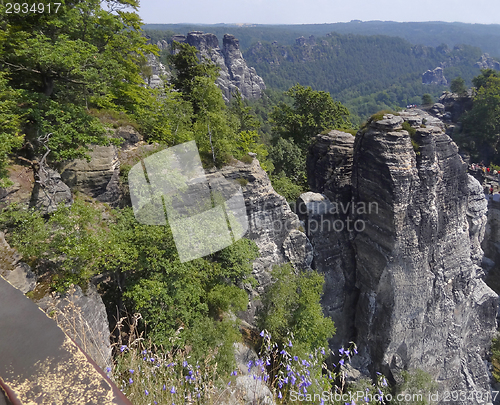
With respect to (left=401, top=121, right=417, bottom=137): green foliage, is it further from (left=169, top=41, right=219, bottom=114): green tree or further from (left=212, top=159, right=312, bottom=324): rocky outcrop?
(left=169, top=41, right=219, bottom=114): green tree

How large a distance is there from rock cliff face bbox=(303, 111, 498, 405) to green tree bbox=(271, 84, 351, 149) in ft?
41.7

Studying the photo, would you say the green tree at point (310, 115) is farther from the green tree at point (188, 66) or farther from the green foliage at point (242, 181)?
the green foliage at point (242, 181)

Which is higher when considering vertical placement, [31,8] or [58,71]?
[31,8]

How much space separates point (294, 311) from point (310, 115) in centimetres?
2289

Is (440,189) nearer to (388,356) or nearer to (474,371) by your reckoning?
(388,356)

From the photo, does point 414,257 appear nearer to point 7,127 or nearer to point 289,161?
point 289,161

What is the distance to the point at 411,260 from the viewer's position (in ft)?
57.4

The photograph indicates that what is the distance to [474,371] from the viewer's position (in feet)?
67.8

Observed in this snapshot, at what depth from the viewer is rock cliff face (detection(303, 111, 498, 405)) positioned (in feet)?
55.1

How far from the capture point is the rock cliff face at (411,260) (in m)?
16.8

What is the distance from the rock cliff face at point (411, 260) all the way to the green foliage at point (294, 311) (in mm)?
4658

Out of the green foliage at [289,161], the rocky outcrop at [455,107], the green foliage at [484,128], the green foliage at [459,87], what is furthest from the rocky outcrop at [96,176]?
the green foliage at [459,87]

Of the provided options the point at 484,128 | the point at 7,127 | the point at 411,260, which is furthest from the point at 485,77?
the point at 7,127

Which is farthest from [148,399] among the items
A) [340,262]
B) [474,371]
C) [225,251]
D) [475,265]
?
[474,371]
